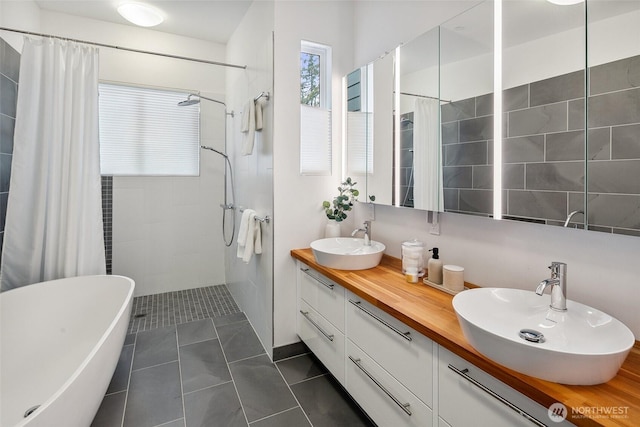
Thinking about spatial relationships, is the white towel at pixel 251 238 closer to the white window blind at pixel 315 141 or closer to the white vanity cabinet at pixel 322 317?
the white vanity cabinet at pixel 322 317

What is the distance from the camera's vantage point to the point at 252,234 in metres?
2.52

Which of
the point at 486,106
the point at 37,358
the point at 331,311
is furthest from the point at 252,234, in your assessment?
the point at 486,106

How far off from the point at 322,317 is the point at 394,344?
2.35 ft

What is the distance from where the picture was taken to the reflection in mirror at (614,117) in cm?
104

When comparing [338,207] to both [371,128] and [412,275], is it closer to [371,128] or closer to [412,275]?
[371,128]

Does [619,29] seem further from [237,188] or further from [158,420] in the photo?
[237,188]

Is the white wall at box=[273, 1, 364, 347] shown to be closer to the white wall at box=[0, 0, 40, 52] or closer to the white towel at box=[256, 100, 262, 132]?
the white towel at box=[256, 100, 262, 132]

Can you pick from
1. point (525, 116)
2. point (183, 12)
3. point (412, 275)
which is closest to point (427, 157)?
point (525, 116)

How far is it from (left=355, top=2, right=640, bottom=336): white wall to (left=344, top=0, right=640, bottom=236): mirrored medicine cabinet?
0.25 feet

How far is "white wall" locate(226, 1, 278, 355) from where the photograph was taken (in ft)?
7.74

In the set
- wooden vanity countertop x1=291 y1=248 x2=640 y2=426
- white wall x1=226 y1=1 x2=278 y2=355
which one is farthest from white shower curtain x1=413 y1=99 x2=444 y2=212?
white wall x1=226 y1=1 x2=278 y2=355

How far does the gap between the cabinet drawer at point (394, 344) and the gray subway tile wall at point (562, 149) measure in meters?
0.69

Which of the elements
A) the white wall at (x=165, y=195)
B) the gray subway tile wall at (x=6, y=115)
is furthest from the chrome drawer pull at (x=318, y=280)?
the gray subway tile wall at (x=6, y=115)

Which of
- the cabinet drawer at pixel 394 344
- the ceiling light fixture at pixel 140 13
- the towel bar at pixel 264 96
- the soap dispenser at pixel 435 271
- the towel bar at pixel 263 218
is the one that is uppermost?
the ceiling light fixture at pixel 140 13
